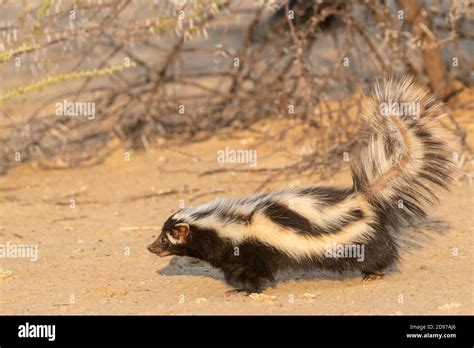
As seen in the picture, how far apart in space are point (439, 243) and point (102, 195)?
358 cm

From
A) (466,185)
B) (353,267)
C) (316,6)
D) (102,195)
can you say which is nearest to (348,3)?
(316,6)

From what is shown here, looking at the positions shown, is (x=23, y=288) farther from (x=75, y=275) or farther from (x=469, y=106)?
(x=469, y=106)

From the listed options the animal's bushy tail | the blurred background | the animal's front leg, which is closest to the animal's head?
the animal's front leg

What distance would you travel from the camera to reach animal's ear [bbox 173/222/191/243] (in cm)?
604

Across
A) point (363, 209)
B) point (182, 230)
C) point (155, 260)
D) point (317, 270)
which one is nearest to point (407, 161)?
point (363, 209)

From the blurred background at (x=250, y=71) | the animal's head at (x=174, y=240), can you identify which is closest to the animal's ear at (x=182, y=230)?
the animal's head at (x=174, y=240)

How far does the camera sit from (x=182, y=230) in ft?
19.9

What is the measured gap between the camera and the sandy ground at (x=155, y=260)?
215 inches

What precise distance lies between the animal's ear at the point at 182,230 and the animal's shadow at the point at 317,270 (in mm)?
389

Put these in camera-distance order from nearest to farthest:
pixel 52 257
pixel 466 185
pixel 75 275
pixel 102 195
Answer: pixel 75 275, pixel 52 257, pixel 466 185, pixel 102 195

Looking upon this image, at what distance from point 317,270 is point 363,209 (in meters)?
0.56

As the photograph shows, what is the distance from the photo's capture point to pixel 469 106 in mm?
9539

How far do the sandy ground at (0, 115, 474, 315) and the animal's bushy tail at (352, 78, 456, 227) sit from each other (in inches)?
19.8

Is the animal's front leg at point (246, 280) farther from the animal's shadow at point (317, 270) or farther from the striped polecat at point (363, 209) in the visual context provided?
the animal's shadow at point (317, 270)
